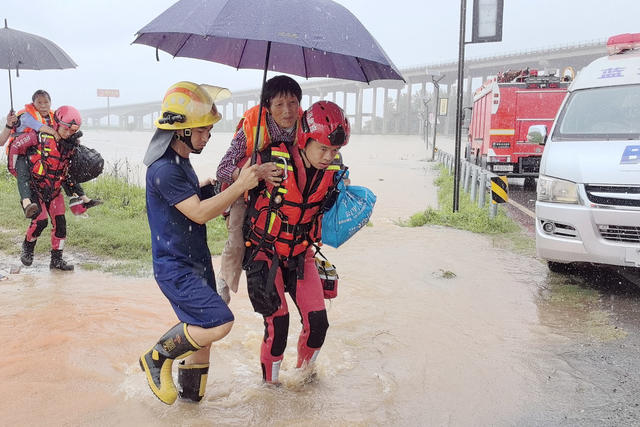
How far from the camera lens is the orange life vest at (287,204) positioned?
3.07m

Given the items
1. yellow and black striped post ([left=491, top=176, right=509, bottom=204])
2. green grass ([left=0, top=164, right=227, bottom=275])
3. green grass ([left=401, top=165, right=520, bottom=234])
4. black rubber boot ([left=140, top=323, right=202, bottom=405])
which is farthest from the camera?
green grass ([left=401, top=165, right=520, bottom=234])

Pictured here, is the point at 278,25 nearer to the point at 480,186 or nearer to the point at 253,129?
the point at 253,129

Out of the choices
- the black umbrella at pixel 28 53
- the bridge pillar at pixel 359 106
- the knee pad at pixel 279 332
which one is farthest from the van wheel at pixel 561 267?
the bridge pillar at pixel 359 106

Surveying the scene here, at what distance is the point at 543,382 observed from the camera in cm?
369

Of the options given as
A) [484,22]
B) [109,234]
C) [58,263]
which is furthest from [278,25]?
[484,22]

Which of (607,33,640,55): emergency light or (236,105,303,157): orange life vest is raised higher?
(607,33,640,55): emergency light

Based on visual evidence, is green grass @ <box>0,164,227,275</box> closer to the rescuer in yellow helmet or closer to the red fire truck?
the rescuer in yellow helmet

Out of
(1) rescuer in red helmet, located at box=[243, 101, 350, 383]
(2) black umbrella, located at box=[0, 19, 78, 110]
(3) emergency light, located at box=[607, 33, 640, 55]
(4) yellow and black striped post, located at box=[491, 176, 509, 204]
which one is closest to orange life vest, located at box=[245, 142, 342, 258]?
(1) rescuer in red helmet, located at box=[243, 101, 350, 383]

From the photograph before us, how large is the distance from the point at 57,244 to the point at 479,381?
4.96 meters

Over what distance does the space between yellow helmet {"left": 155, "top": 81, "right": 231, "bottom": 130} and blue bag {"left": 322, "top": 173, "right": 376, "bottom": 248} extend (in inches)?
34.0

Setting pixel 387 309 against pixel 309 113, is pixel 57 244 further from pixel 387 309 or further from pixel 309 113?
pixel 309 113

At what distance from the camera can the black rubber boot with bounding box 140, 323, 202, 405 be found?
295 cm

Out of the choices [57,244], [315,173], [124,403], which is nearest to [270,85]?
[315,173]

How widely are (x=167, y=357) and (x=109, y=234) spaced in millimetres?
5322
